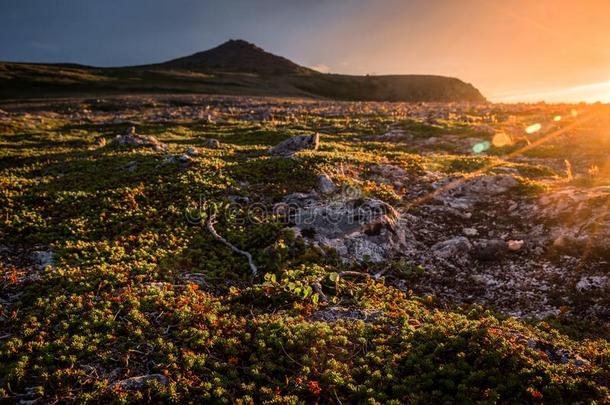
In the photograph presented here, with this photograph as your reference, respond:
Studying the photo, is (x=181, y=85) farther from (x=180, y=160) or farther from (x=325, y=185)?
(x=325, y=185)

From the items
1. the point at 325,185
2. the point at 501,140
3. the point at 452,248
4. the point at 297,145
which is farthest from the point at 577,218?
the point at 501,140

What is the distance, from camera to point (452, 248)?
17.3 m

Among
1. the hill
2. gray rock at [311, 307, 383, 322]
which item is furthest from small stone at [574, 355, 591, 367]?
the hill

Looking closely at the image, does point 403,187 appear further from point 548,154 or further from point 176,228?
point 548,154

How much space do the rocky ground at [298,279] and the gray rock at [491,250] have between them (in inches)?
3.5

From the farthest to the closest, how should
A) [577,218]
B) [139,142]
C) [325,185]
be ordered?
[139,142] → [325,185] → [577,218]

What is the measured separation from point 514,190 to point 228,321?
1885 centimetres

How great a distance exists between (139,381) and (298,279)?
252 inches

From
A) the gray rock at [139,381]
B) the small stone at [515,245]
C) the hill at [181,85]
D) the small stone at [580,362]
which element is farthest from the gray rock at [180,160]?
the hill at [181,85]

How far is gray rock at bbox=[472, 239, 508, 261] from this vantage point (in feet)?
54.3

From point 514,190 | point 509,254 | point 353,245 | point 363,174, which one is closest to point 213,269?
point 353,245

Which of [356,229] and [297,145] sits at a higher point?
[297,145]

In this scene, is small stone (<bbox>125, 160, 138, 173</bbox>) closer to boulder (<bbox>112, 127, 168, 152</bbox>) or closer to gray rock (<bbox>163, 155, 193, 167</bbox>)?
gray rock (<bbox>163, 155, 193, 167</bbox>)

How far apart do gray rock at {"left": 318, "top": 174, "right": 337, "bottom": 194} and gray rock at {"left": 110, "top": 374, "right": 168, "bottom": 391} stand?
1409 cm
